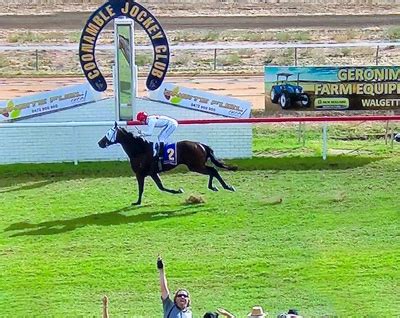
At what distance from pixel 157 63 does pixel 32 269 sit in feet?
23.6

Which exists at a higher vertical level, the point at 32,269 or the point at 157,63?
the point at 157,63

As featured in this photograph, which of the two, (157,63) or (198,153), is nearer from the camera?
(198,153)

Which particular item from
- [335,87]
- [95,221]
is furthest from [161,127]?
[335,87]

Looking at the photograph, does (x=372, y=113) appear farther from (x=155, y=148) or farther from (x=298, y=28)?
(x=298, y=28)

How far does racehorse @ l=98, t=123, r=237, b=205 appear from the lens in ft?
53.5

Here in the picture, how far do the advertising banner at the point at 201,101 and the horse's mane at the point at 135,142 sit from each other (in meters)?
3.13

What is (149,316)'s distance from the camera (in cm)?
1147

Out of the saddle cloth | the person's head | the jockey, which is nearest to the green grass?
the saddle cloth

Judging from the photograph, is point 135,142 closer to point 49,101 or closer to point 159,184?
point 159,184

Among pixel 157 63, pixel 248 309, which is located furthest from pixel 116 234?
pixel 157 63

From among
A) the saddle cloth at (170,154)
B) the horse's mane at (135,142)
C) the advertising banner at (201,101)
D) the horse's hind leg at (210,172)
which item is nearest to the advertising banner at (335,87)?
the advertising banner at (201,101)

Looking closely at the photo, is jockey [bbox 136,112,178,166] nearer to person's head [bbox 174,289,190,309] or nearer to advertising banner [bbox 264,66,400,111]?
advertising banner [bbox 264,66,400,111]

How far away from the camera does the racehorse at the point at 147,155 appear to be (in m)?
16.3

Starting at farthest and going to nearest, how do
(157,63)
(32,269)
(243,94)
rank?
(243,94) → (157,63) → (32,269)
